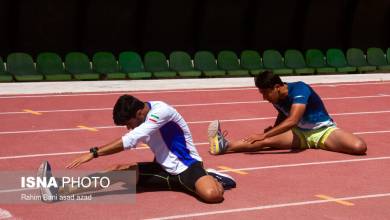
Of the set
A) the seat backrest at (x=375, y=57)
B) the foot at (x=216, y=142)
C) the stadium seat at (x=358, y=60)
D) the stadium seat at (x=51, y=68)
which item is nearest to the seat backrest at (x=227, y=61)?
the stadium seat at (x=358, y=60)

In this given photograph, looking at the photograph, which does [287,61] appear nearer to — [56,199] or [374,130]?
[374,130]

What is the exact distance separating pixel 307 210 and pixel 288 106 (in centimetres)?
257

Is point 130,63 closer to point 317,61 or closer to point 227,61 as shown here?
point 227,61

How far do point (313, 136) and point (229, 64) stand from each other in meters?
10.3

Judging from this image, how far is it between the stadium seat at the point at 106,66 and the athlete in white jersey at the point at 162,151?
10.5 meters

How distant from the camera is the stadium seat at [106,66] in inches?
672

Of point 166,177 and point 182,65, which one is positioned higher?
point 182,65

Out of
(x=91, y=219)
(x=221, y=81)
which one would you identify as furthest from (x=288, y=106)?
(x=221, y=81)

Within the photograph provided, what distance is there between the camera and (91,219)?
573cm

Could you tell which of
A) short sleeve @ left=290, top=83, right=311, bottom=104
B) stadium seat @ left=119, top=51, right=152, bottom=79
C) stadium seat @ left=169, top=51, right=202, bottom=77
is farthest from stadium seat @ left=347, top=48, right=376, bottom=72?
short sleeve @ left=290, top=83, right=311, bottom=104

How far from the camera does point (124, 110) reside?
19.9ft

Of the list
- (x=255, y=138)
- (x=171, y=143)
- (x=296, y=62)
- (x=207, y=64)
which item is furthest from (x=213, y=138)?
(x=296, y=62)

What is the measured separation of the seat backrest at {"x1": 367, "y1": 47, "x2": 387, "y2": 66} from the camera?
21.5 m

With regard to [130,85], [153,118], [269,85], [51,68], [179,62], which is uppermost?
[269,85]
